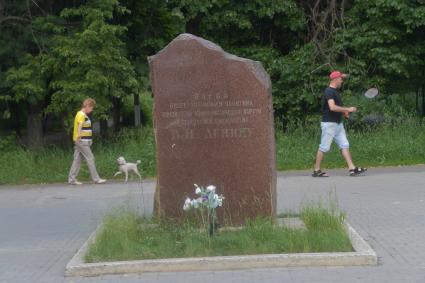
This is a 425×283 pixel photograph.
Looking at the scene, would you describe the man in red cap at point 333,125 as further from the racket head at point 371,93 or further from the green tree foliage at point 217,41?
the green tree foliage at point 217,41

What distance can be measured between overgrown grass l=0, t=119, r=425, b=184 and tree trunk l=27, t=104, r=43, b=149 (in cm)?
246

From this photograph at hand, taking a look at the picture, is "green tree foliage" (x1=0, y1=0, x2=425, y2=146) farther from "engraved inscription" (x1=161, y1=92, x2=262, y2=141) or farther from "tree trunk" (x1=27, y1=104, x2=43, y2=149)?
"engraved inscription" (x1=161, y1=92, x2=262, y2=141)

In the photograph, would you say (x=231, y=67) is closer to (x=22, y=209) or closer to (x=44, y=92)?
(x=22, y=209)

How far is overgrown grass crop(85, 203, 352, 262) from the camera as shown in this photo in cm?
714

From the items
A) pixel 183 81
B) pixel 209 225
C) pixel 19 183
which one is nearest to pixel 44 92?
pixel 19 183

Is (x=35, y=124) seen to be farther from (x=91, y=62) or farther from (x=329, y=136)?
(x=329, y=136)

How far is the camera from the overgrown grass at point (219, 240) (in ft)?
23.4

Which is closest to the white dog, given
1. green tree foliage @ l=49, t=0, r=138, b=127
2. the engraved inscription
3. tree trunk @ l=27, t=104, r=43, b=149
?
green tree foliage @ l=49, t=0, r=138, b=127

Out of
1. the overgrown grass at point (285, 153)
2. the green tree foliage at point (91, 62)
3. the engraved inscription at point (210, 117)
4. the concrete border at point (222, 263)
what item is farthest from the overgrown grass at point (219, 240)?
the green tree foliage at point (91, 62)

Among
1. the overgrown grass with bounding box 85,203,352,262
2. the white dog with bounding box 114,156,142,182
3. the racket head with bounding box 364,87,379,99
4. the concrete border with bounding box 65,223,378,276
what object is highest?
the racket head with bounding box 364,87,379,99

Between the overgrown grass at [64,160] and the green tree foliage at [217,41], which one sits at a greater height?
→ the green tree foliage at [217,41]

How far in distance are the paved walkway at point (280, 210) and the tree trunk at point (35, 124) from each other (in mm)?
5596

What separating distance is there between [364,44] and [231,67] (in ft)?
32.3

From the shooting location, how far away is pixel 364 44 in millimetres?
17391
